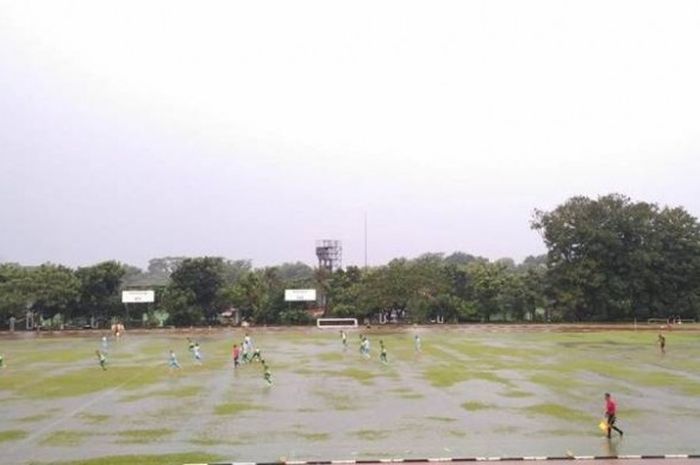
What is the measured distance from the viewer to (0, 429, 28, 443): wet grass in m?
23.8

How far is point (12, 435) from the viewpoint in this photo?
24.5m

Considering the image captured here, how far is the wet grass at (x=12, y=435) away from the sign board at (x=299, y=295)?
6293 centimetres

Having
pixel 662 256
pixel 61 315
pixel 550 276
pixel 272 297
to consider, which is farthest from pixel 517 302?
pixel 61 315

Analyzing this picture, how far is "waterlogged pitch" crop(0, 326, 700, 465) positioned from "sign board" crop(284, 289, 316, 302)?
33376 mm

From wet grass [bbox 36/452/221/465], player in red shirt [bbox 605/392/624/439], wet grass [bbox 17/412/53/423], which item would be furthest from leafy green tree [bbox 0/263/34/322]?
player in red shirt [bbox 605/392/624/439]

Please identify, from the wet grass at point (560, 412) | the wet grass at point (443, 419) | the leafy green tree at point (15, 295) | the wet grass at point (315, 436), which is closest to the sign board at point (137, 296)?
the leafy green tree at point (15, 295)

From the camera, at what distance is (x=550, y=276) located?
3292 inches

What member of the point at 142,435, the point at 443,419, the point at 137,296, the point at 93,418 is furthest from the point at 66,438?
the point at 137,296

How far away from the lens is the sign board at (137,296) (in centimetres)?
8662

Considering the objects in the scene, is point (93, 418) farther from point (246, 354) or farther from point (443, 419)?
point (246, 354)

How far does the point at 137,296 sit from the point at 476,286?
133 ft

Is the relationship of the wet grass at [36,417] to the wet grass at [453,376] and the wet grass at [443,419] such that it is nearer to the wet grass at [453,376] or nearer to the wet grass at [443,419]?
the wet grass at [443,419]

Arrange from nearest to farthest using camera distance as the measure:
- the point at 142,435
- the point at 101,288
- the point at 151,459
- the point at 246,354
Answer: the point at 151,459, the point at 142,435, the point at 246,354, the point at 101,288

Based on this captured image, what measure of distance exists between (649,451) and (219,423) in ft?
46.7
